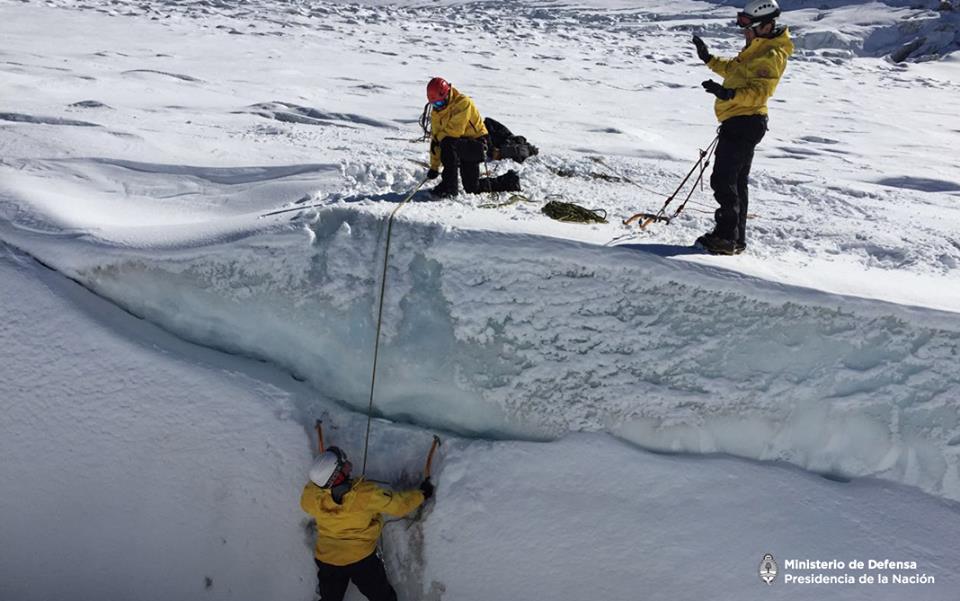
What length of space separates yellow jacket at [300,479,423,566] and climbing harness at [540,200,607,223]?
1664 millimetres

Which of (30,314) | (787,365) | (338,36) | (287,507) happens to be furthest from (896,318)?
(338,36)

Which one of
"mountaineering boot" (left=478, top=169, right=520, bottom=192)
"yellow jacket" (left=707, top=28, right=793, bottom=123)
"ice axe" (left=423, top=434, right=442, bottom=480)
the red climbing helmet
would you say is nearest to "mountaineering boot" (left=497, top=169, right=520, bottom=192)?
"mountaineering boot" (left=478, top=169, right=520, bottom=192)

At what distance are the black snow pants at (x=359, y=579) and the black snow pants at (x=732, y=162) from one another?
239cm

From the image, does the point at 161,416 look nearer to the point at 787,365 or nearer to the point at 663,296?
the point at 663,296

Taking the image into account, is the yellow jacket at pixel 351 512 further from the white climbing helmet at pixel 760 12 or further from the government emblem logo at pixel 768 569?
the white climbing helmet at pixel 760 12

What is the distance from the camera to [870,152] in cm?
709

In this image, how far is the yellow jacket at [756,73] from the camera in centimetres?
311

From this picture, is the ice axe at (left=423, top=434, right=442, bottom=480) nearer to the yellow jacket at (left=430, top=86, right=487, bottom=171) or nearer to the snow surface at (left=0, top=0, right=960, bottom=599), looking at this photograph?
the snow surface at (left=0, top=0, right=960, bottom=599)

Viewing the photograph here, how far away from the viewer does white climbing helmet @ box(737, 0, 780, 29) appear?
10.0 ft

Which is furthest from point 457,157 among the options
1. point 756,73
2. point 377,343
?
point 756,73

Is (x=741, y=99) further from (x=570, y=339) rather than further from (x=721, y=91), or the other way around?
(x=570, y=339)

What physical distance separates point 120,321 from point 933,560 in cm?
403

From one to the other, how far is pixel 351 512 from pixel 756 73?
280 centimetres

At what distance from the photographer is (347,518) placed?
10.0 feet
